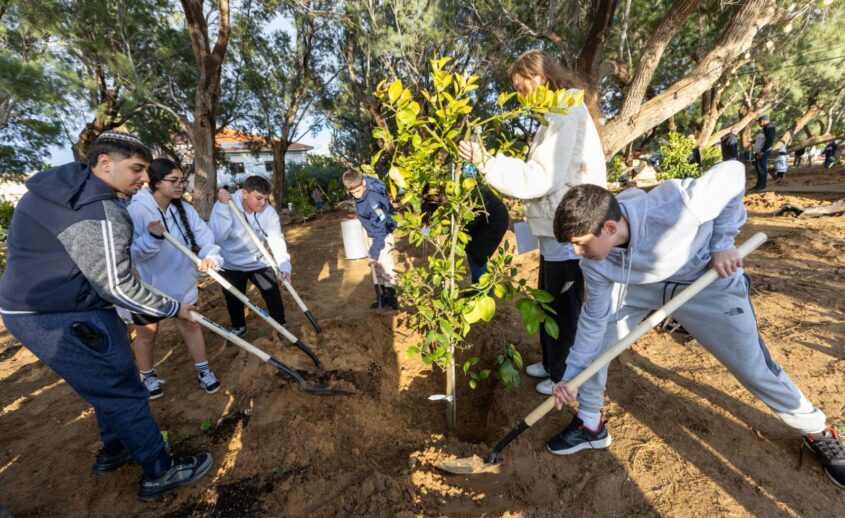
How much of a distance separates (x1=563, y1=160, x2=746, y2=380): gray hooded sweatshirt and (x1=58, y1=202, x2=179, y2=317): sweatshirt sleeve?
2.31 meters

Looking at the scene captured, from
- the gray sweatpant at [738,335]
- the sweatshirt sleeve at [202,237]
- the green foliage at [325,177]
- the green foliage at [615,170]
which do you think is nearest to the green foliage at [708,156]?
the green foliage at [615,170]

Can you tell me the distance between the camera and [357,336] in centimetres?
354

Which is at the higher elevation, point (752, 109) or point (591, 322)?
point (752, 109)

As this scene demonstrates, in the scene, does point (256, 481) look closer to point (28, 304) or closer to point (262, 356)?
point (262, 356)

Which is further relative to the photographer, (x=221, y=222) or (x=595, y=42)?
(x=595, y=42)

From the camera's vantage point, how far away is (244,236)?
355cm

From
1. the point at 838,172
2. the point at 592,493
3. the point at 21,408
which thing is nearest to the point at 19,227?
the point at 21,408

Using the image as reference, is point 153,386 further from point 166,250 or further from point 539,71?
point 539,71

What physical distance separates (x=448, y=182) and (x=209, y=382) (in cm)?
268

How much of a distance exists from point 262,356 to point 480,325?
6.58ft

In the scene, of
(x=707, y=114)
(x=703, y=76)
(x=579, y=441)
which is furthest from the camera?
(x=707, y=114)

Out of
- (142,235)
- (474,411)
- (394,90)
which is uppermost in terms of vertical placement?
(394,90)

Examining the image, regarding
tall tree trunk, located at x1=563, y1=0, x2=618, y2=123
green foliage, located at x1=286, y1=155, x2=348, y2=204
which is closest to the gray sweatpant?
tall tree trunk, located at x1=563, y1=0, x2=618, y2=123

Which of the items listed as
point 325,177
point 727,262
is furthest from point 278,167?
point 727,262
